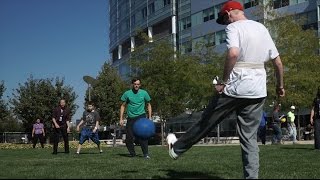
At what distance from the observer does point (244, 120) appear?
245 inches

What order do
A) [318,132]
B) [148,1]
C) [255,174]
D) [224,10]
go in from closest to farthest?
1. [255,174]
2. [224,10]
3. [318,132]
4. [148,1]

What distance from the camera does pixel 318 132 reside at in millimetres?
14891

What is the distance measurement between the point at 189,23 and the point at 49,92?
2442 cm

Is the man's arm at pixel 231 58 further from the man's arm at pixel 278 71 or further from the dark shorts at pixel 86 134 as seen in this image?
the dark shorts at pixel 86 134

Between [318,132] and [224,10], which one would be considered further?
[318,132]

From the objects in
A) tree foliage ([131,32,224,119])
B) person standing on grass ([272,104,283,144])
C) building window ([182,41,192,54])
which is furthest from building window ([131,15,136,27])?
person standing on grass ([272,104,283,144])

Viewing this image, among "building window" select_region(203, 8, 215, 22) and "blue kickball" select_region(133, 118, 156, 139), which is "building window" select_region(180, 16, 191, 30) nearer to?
"building window" select_region(203, 8, 215, 22)

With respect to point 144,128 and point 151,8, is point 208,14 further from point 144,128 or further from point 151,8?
point 144,128

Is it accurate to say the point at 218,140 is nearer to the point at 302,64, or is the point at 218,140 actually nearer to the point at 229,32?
the point at 302,64

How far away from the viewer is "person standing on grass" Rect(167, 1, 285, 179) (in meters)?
6.01

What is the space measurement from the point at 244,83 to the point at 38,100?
4316cm

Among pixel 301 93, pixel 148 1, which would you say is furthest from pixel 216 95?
pixel 148 1

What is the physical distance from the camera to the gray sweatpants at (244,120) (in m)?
6.07

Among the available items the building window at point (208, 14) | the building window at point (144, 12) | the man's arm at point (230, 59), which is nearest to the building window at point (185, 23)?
the building window at point (208, 14)
